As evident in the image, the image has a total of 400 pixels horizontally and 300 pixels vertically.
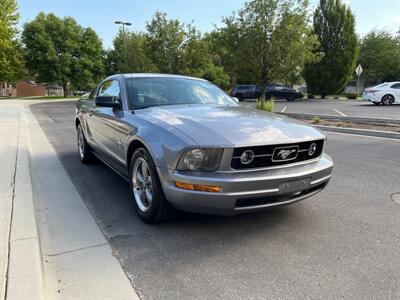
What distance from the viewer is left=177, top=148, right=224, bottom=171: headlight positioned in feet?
9.30

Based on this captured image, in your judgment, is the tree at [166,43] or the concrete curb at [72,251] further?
the tree at [166,43]

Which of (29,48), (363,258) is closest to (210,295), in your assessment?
(363,258)

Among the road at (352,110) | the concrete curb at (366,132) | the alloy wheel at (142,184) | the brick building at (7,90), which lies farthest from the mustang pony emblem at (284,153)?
the brick building at (7,90)

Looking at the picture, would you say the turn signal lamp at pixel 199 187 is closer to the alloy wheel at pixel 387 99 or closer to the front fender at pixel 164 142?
the front fender at pixel 164 142

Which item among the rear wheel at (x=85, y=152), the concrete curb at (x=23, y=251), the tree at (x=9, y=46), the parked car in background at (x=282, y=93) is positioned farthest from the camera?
the tree at (x=9, y=46)

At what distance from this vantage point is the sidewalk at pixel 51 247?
2.39m

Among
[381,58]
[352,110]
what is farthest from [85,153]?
[381,58]

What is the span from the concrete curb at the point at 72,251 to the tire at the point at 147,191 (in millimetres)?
487

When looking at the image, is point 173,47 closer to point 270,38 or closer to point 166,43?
point 166,43

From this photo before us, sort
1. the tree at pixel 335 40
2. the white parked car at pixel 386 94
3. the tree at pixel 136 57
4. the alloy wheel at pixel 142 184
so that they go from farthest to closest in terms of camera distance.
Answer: the tree at pixel 335 40 < the tree at pixel 136 57 < the white parked car at pixel 386 94 < the alloy wheel at pixel 142 184

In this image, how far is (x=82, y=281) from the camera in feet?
8.27

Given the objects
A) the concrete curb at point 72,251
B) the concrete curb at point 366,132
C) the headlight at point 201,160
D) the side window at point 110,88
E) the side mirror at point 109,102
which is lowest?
the concrete curb at point 72,251

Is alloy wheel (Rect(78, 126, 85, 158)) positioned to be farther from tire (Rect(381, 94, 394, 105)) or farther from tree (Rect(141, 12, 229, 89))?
tire (Rect(381, 94, 394, 105))

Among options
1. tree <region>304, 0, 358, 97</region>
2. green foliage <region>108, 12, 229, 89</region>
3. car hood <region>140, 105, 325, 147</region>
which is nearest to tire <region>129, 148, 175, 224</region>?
car hood <region>140, 105, 325, 147</region>
